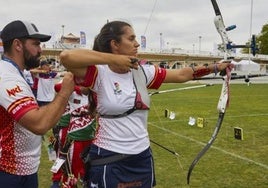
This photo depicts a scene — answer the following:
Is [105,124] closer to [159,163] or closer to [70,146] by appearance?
[70,146]

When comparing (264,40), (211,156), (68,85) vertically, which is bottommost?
(211,156)

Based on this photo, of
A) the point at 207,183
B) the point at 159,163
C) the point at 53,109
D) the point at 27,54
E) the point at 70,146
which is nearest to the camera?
the point at 53,109

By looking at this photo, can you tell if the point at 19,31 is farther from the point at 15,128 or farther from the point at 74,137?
the point at 74,137

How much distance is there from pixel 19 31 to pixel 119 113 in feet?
2.83

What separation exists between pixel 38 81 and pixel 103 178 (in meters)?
7.74

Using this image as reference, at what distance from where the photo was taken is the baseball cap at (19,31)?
2838 millimetres

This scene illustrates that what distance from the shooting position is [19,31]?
2840 mm

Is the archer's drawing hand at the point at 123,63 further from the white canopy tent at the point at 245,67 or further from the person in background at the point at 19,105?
the white canopy tent at the point at 245,67

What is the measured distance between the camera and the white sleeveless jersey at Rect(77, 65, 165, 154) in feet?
9.67

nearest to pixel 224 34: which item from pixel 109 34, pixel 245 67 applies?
pixel 245 67

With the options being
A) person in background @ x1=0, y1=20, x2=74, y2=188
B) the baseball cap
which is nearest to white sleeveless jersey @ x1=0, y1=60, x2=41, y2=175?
person in background @ x1=0, y1=20, x2=74, y2=188

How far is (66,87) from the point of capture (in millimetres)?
2746

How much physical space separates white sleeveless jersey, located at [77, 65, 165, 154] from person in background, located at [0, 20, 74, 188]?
25cm

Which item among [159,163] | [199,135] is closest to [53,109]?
[159,163]
